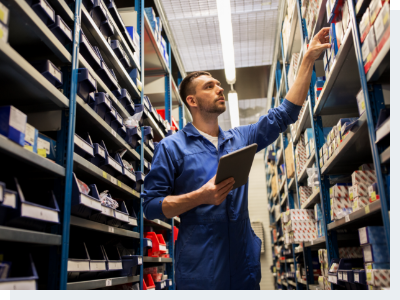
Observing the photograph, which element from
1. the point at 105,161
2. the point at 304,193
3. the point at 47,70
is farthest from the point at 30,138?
the point at 304,193

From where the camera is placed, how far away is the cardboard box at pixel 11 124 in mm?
1454

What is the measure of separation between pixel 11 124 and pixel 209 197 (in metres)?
0.99

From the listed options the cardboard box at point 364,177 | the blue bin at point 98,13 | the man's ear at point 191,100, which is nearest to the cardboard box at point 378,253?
the cardboard box at point 364,177

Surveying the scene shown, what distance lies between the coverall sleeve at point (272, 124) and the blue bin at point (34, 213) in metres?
1.30

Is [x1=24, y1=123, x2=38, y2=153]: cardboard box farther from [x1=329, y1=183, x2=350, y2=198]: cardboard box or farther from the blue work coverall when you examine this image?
[x1=329, y1=183, x2=350, y2=198]: cardboard box

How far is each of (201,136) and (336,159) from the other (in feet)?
3.80

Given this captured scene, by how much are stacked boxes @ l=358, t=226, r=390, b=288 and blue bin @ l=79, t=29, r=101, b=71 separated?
6.94 ft

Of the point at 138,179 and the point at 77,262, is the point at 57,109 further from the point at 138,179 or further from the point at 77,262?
the point at 138,179

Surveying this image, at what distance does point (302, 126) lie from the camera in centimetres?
418

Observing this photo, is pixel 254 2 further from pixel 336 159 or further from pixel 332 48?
pixel 336 159

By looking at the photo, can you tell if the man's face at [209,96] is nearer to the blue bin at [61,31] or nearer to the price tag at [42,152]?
the blue bin at [61,31]

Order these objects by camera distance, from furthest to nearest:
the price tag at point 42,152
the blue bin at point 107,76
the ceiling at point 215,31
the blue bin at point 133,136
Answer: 1. the ceiling at point 215,31
2. the blue bin at point 133,136
3. the blue bin at point 107,76
4. the price tag at point 42,152

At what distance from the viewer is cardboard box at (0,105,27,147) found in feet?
4.77

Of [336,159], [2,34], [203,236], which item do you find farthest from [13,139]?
[336,159]
